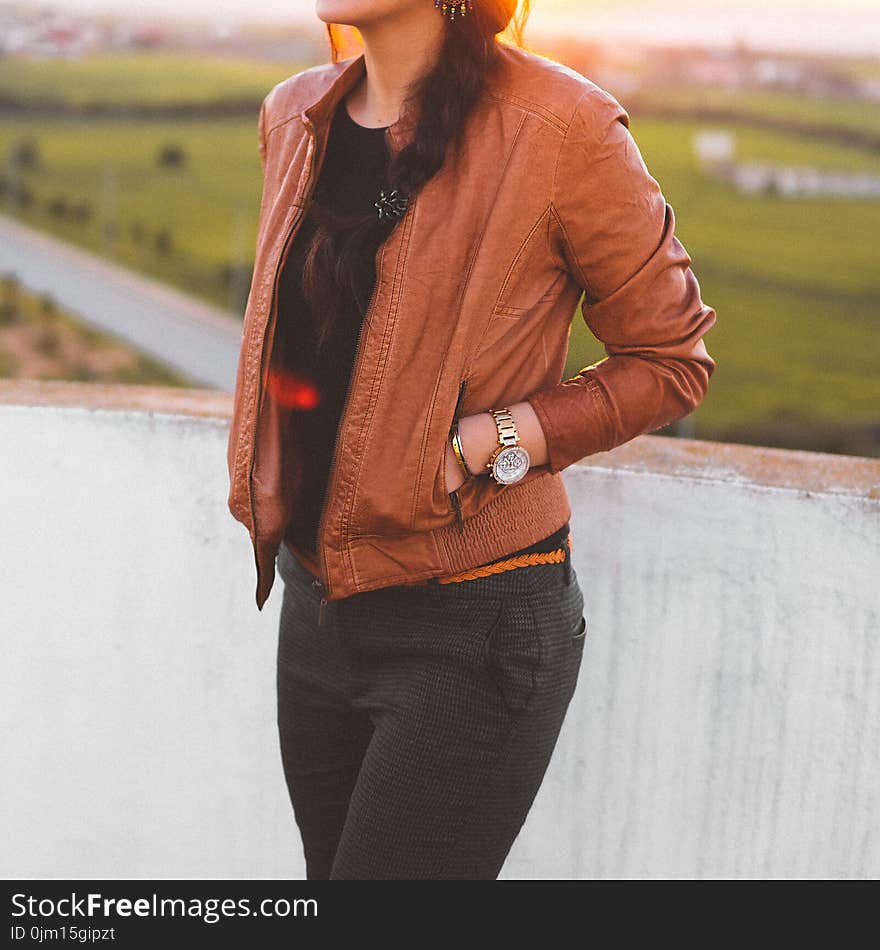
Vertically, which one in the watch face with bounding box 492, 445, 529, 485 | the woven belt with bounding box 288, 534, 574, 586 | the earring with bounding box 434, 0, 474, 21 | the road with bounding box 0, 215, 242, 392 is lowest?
the road with bounding box 0, 215, 242, 392

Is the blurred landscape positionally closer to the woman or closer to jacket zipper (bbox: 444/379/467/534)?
the woman

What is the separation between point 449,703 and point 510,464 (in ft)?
0.97

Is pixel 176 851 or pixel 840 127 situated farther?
pixel 840 127

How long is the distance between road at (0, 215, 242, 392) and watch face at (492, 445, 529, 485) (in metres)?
32.9

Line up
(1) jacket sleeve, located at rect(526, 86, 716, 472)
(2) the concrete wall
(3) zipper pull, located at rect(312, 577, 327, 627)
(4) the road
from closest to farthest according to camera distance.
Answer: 1. (1) jacket sleeve, located at rect(526, 86, 716, 472)
2. (3) zipper pull, located at rect(312, 577, 327, 627)
3. (2) the concrete wall
4. (4) the road

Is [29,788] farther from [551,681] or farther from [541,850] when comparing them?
[551,681]

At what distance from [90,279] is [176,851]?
35.7 meters

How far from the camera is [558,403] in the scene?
130 centimetres

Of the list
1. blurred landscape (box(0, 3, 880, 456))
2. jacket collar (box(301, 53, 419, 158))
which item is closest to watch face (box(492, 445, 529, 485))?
jacket collar (box(301, 53, 419, 158))

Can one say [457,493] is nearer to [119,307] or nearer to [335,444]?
[335,444]

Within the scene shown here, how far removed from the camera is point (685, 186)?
48.8 metres

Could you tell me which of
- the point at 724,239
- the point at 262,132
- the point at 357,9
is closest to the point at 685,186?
the point at 724,239

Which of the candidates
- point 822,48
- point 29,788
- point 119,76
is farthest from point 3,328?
point 29,788

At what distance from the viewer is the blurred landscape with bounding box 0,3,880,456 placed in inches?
1401
